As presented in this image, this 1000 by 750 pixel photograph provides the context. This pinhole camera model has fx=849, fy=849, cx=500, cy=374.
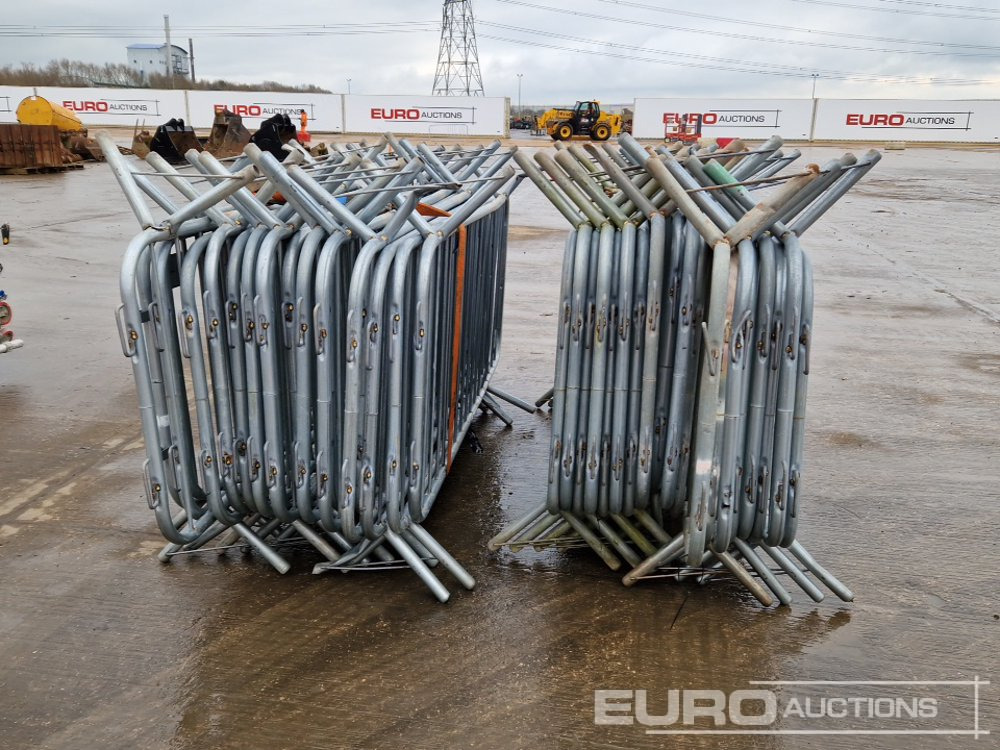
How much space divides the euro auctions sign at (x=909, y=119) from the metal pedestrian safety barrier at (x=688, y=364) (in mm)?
46562

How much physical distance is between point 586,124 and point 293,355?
38.1 metres

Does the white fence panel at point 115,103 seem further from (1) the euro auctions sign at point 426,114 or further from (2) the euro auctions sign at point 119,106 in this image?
(1) the euro auctions sign at point 426,114

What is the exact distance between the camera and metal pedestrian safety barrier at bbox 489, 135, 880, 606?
3.61 m

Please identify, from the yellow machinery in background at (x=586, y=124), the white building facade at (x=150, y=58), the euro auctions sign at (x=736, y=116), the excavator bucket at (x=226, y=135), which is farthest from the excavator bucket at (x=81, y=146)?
the white building facade at (x=150, y=58)

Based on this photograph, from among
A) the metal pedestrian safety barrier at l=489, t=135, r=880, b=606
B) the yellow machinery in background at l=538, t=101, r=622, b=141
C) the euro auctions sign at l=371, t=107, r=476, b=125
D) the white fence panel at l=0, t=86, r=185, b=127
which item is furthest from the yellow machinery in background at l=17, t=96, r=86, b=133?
the metal pedestrian safety barrier at l=489, t=135, r=880, b=606

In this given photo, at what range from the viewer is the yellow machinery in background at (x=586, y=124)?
39.3 m

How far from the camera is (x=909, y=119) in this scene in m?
46.0

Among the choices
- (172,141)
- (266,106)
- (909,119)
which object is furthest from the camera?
(266,106)

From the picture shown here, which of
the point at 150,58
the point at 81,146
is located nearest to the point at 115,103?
the point at 81,146

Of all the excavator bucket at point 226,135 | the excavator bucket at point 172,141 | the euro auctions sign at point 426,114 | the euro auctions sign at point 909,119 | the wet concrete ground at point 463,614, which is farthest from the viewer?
the euro auctions sign at point 426,114

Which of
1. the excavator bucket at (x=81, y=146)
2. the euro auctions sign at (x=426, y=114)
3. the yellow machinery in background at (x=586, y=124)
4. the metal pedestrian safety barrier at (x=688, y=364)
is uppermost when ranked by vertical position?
the euro auctions sign at (x=426, y=114)

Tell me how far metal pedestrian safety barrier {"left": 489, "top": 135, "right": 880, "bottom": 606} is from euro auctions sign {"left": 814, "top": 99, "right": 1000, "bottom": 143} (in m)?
46.6

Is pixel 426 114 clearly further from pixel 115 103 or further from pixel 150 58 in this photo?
pixel 150 58

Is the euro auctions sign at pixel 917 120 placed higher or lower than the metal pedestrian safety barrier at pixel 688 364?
higher
